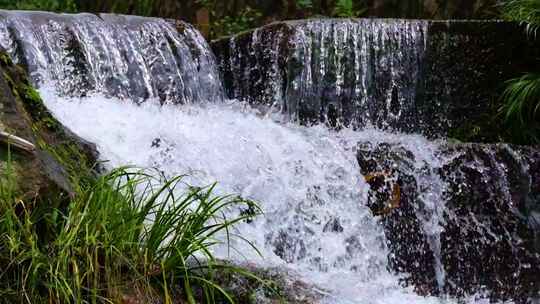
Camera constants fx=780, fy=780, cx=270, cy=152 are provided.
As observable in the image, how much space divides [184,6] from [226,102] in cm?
288

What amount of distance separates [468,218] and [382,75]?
2.03 metres

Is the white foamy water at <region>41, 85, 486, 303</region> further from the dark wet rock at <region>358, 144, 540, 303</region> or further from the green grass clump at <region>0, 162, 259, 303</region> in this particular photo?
the green grass clump at <region>0, 162, 259, 303</region>

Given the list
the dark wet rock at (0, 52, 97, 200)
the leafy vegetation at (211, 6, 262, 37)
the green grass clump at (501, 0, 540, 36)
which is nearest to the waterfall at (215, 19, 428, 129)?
the green grass clump at (501, 0, 540, 36)

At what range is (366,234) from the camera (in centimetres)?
495

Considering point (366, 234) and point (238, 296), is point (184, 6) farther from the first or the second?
point (238, 296)

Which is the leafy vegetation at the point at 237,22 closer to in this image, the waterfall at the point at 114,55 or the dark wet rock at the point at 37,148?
the waterfall at the point at 114,55

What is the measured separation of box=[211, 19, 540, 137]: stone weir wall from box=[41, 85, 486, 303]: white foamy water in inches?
42.0

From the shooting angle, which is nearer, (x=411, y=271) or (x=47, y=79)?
(x=411, y=271)

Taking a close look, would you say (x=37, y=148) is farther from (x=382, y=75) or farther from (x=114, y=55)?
(x=382, y=75)

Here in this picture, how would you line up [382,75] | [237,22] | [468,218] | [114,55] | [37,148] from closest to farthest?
1. [37,148]
2. [468,218]
3. [114,55]
4. [382,75]
5. [237,22]

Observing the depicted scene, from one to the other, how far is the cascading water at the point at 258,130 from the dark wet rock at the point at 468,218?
43 mm

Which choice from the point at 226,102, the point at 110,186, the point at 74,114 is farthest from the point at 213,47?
the point at 110,186

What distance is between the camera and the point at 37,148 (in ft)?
9.57

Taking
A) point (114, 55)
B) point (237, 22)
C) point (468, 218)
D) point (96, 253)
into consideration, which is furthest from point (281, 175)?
point (237, 22)
